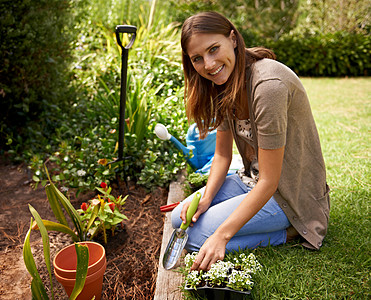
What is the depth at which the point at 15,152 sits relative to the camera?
2.96 m

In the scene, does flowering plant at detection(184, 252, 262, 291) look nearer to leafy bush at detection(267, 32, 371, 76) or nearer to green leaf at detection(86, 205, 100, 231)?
green leaf at detection(86, 205, 100, 231)

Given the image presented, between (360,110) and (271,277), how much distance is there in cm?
377

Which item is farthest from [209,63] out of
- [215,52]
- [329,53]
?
[329,53]

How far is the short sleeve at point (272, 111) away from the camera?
57.1 inches

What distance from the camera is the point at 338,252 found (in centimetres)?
171

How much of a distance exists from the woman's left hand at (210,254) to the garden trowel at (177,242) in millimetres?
252

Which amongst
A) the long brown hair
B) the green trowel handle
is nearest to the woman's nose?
the long brown hair

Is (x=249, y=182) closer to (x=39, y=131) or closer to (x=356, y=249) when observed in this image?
(x=356, y=249)

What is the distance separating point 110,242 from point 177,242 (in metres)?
0.53

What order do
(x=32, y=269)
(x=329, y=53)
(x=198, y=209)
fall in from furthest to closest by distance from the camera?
1. (x=329, y=53)
2. (x=198, y=209)
3. (x=32, y=269)

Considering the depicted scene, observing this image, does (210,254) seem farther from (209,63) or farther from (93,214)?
(209,63)

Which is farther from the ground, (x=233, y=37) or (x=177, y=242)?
(x=233, y=37)

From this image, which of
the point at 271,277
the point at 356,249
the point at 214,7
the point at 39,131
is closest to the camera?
the point at 271,277

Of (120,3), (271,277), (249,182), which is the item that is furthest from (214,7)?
(271,277)
